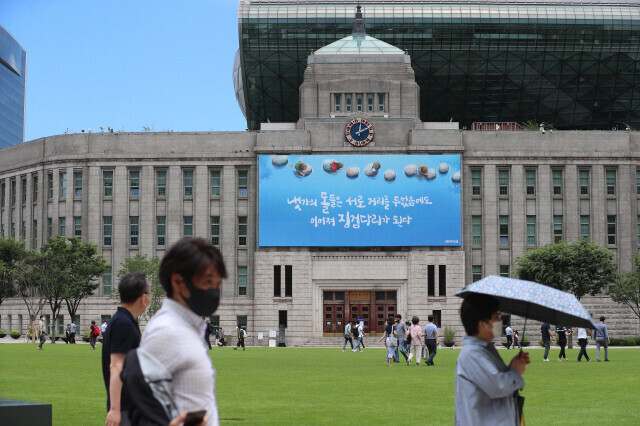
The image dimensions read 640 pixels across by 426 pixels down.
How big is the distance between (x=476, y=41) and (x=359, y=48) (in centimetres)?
1399

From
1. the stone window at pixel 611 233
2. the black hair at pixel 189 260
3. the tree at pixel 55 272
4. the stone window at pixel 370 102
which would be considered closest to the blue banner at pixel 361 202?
the stone window at pixel 370 102

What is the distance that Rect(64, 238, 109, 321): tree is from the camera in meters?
71.2

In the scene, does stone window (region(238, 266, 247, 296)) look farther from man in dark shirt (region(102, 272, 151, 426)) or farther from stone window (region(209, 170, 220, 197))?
man in dark shirt (region(102, 272, 151, 426))

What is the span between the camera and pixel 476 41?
3649 inches

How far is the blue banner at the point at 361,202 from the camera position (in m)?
77.6

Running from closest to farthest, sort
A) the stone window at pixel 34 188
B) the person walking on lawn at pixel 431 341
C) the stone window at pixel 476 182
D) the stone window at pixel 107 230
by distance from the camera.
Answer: the person walking on lawn at pixel 431 341 → the stone window at pixel 476 182 → the stone window at pixel 107 230 → the stone window at pixel 34 188

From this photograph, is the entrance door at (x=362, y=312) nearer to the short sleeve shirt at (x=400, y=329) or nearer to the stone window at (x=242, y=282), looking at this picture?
the stone window at (x=242, y=282)

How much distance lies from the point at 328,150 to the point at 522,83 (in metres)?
25.4

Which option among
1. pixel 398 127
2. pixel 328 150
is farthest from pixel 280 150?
pixel 398 127

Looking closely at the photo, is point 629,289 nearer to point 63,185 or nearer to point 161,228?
point 161,228

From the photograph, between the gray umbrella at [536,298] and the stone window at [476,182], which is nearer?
the gray umbrella at [536,298]

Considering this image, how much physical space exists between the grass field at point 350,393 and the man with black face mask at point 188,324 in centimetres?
1168

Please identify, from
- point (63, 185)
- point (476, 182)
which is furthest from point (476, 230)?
point (63, 185)

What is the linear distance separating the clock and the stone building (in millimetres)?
185
